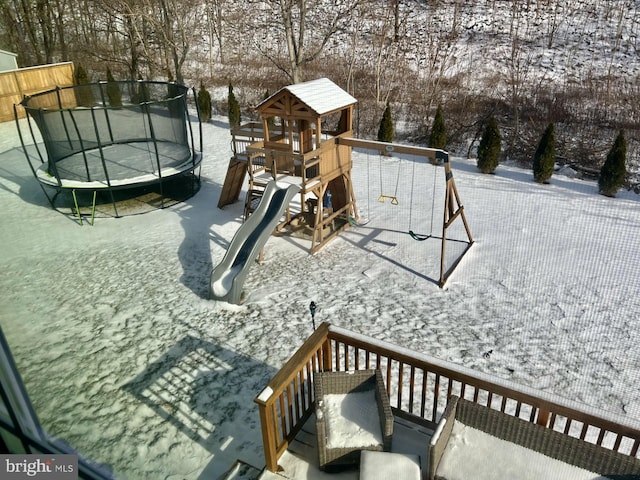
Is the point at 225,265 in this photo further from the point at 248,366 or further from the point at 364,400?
the point at 364,400

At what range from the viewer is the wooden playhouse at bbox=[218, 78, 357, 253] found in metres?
7.05

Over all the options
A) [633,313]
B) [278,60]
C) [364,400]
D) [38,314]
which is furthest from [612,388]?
[278,60]

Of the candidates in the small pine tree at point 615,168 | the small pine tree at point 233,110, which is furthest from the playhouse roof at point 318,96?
the small pine tree at point 233,110

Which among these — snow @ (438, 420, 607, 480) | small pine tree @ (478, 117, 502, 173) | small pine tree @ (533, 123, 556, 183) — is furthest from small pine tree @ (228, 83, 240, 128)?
snow @ (438, 420, 607, 480)

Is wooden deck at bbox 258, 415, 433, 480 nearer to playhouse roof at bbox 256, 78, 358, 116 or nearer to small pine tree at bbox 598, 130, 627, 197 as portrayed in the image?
playhouse roof at bbox 256, 78, 358, 116

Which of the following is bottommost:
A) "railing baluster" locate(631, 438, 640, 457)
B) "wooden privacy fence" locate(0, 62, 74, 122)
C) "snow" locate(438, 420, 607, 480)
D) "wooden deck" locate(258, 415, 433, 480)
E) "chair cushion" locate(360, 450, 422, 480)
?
"wooden deck" locate(258, 415, 433, 480)

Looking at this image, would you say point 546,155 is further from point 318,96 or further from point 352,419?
point 352,419

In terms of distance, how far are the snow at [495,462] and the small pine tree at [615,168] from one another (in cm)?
742

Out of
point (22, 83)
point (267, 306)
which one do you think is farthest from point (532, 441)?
point (22, 83)

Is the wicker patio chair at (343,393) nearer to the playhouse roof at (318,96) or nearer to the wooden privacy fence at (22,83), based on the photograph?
the playhouse roof at (318,96)

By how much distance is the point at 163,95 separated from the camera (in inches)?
459

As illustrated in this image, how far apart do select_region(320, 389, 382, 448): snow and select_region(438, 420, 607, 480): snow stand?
49cm

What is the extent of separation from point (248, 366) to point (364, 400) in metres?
1.78

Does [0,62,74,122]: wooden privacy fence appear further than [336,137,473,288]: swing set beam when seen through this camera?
Yes
